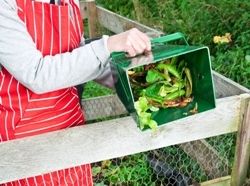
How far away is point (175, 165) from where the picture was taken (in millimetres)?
2266

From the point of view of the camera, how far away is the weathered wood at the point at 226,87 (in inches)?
58.5

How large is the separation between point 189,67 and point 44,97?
1.48 feet

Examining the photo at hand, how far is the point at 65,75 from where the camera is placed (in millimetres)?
1076

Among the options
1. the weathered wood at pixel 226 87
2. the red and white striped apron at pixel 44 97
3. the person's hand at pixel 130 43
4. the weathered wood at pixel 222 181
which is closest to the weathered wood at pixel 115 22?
the weathered wood at pixel 226 87

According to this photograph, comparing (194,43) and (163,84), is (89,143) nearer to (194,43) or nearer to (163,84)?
(163,84)

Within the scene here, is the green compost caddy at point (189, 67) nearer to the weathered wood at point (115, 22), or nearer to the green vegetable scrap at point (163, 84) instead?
the green vegetable scrap at point (163, 84)

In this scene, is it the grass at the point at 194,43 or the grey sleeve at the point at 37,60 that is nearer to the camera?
the grey sleeve at the point at 37,60

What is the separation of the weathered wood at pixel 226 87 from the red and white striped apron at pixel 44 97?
0.55 meters

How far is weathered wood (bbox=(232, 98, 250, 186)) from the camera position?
1.46m

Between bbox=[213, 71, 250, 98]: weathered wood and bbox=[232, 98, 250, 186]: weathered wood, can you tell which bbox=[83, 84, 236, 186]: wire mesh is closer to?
bbox=[232, 98, 250, 186]: weathered wood

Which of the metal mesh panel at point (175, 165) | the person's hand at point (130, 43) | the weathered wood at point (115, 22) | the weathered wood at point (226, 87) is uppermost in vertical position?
the person's hand at point (130, 43)

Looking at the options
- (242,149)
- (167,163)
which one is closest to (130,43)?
Result: (242,149)

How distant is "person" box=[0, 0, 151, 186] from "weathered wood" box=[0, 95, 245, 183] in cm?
9

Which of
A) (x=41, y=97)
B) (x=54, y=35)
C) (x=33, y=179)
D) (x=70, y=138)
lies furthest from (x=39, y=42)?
(x=33, y=179)
